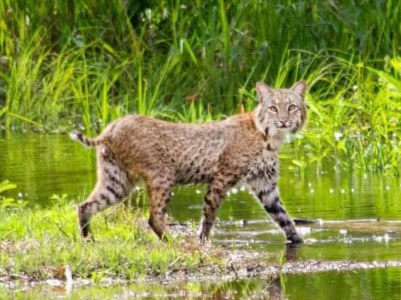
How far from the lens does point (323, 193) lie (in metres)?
13.4

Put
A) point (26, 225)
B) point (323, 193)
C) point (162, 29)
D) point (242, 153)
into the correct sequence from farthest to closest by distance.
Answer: point (162, 29) → point (323, 193) → point (242, 153) → point (26, 225)

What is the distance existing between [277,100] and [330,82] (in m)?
5.80

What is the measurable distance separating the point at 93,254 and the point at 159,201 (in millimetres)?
1603

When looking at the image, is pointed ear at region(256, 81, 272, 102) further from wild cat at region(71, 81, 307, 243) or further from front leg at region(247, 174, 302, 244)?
front leg at region(247, 174, 302, 244)

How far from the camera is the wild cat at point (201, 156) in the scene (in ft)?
36.3

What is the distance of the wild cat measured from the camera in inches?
436

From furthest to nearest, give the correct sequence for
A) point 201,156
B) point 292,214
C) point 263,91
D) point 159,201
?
point 292,214 → point 263,91 → point 201,156 → point 159,201

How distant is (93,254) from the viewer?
9.44 metres

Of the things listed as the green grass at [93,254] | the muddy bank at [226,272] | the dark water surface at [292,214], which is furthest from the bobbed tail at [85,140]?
the muddy bank at [226,272]

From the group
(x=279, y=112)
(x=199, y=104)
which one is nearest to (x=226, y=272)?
(x=279, y=112)

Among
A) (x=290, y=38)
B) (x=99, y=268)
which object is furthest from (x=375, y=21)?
(x=99, y=268)

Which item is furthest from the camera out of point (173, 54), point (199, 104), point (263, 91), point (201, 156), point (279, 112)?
point (173, 54)

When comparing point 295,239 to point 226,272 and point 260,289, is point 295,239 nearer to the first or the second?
point 226,272

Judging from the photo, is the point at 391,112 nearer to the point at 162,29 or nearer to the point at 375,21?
the point at 375,21
